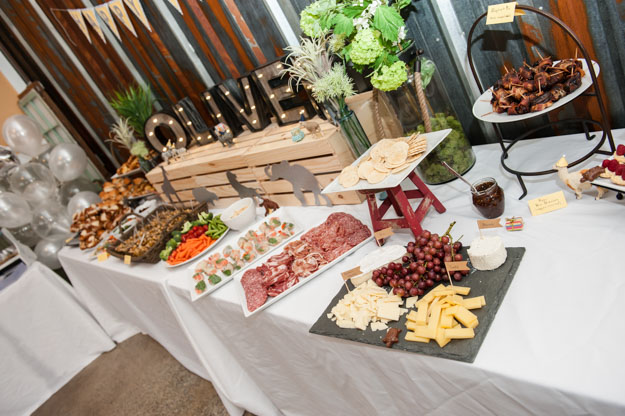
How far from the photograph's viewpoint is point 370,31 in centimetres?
144

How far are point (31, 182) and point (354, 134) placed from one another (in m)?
3.41

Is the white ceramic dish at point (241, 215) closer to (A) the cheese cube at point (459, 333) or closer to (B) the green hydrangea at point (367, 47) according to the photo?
(B) the green hydrangea at point (367, 47)

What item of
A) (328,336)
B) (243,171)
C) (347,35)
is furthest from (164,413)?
(347,35)

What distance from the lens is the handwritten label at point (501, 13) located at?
3.90 feet

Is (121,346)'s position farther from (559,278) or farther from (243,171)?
(559,278)

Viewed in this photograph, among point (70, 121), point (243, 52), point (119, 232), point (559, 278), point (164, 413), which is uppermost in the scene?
point (70, 121)

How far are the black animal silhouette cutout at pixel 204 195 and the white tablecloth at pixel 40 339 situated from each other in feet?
5.14

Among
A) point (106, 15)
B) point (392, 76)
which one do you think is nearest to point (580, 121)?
point (392, 76)

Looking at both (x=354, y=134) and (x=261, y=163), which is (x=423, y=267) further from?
(x=261, y=163)

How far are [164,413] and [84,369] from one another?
130 centimetres

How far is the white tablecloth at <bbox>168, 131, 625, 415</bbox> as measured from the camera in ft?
2.68

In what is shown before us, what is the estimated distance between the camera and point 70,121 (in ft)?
15.3

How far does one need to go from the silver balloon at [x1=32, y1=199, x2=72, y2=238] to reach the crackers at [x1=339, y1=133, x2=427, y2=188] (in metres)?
3.42

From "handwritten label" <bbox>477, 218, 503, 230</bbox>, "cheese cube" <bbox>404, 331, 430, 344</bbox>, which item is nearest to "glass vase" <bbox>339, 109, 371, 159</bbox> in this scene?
"handwritten label" <bbox>477, 218, 503, 230</bbox>
